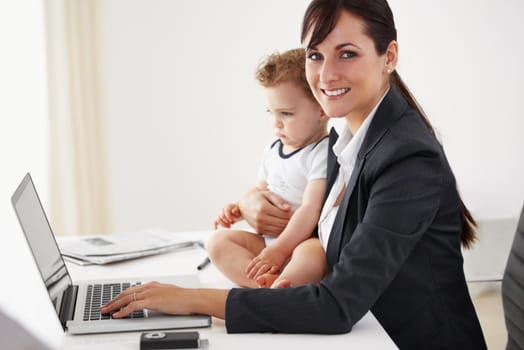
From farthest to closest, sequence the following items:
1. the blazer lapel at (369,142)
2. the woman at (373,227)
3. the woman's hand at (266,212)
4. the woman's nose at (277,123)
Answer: the woman's nose at (277,123), the woman's hand at (266,212), the blazer lapel at (369,142), the woman at (373,227)

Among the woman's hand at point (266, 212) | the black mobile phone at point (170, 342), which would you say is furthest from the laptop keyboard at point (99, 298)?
the woman's hand at point (266, 212)

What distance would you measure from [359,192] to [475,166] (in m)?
2.41

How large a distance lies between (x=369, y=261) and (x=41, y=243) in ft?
2.13

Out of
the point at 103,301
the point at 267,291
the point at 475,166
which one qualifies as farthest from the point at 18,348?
the point at 475,166

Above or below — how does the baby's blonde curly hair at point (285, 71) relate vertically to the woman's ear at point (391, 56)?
below

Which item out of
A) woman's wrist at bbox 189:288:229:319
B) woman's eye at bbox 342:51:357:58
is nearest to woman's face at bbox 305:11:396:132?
woman's eye at bbox 342:51:357:58

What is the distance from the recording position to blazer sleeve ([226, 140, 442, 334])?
1.31 meters

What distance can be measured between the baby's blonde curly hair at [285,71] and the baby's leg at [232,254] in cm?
43

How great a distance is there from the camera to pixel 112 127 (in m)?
3.96

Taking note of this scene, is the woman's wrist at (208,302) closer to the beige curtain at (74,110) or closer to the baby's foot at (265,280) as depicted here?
the baby's foot at (265,280)

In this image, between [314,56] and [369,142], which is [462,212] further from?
[314,56]

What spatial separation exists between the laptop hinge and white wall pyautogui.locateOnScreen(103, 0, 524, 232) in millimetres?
2440

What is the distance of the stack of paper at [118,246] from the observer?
193 cm

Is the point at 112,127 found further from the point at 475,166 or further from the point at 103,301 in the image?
the point at 103,301
